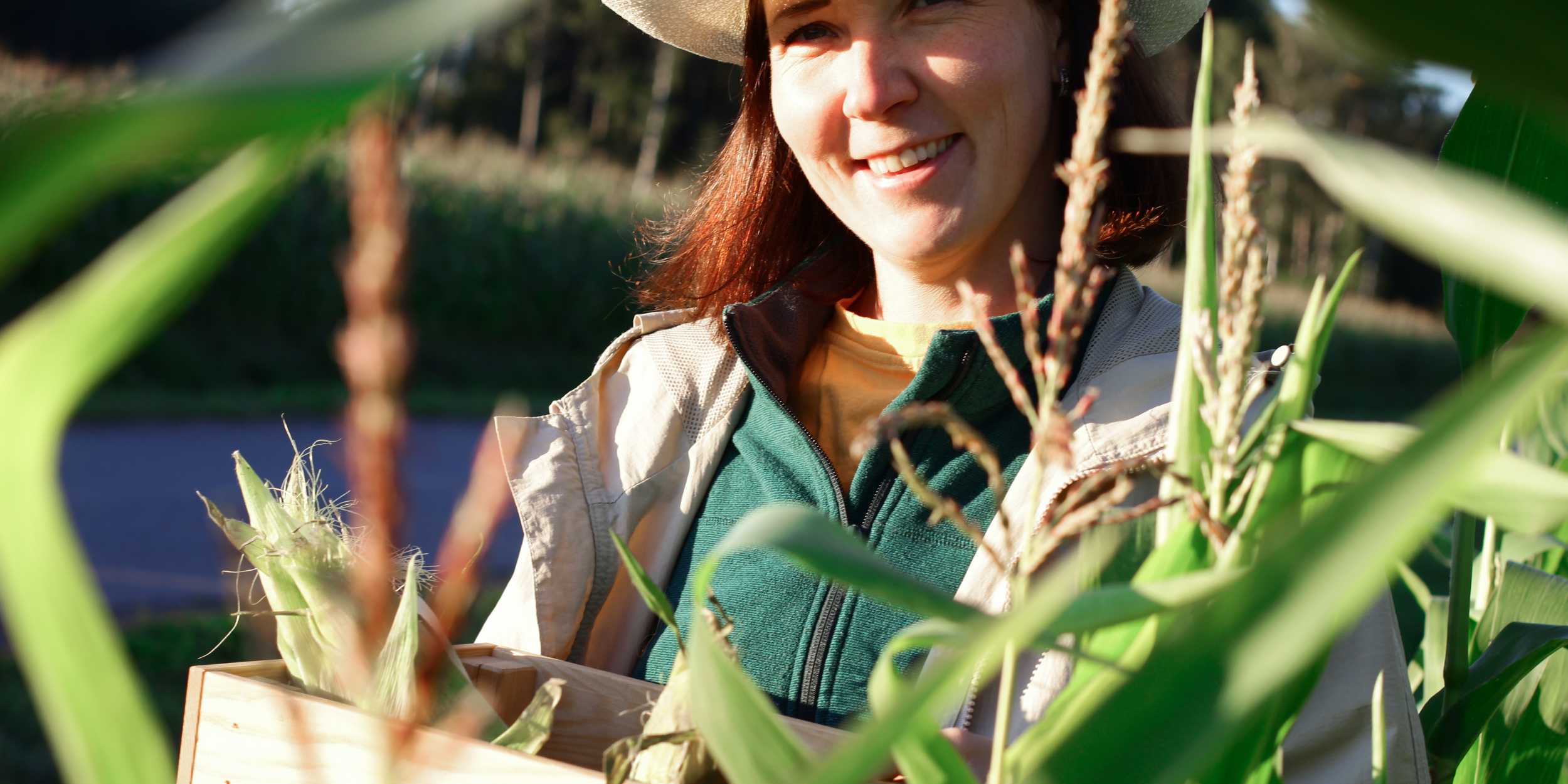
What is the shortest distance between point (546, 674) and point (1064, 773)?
76cm

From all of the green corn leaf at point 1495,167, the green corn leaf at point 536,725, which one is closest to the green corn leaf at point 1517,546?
the green corn leaf at point 1495,167

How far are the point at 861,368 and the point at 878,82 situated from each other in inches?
16.3

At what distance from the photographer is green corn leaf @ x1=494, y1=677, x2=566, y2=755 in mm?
760

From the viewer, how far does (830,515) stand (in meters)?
1.33

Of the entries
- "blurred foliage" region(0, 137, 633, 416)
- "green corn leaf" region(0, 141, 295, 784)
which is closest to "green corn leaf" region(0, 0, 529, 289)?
"green corn leaf" region(0, 141, 295, 784)

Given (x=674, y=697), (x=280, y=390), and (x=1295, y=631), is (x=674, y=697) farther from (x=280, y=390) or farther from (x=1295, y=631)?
(x=280, y=390)

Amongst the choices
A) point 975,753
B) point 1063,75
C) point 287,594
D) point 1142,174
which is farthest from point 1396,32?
point 1142,174

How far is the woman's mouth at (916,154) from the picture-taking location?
4.31 ft

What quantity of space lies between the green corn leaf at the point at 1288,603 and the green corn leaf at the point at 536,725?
583 mm

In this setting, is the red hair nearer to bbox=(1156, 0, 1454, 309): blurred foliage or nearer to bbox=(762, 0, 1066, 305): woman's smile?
bbox=(762, 0, 1066, 305): woman's smile

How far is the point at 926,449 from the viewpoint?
139 centimetres

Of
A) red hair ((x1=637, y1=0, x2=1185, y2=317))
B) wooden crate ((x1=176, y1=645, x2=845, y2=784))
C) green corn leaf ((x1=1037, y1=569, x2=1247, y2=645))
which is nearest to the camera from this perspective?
green corn leaf ((x1=1037, y1=569, x2=1247, y2=645))

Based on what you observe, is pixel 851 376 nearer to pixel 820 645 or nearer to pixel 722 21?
pixel 820 645

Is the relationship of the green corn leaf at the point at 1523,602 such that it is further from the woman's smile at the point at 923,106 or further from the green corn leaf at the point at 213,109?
the green corn leaf at the point at 213,109
